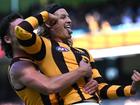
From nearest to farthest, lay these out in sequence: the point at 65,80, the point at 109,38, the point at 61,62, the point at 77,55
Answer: the point at 65,80
the point at 61,62
the point at 77,55
the point at 109,38

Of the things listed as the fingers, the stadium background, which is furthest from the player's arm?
the stadium background

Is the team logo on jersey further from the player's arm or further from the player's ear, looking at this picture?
the player's ear

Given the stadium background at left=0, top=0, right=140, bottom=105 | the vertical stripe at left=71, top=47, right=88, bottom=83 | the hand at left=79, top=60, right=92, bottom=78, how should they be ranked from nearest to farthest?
the hand at left=79, top=60, right=92, bottom=78 → the vertical stripe at left=71, top=47, right=88, bottom=83 → the stadium background at left=0, top=0, right=140, bottom=105

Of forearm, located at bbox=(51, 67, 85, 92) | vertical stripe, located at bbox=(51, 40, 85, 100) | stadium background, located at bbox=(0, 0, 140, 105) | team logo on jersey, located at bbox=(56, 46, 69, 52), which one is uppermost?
team logo on jersey, located at bbox=(56, 46, 69, 52)

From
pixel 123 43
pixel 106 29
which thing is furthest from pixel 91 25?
A: pixel 123 43

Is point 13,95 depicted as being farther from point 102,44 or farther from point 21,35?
point 21,35

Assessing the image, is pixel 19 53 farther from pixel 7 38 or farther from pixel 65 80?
pixel 65 80

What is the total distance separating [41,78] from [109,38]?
7565 millimetres

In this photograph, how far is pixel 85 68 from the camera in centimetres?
329

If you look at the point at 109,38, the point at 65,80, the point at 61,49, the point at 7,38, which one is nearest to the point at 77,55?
the point at 61,49

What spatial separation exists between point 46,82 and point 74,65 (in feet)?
0.77

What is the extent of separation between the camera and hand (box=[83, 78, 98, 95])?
3332 millimetres

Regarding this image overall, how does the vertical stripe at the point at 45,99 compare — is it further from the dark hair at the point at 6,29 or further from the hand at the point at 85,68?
the dark hair at the point at 6,29

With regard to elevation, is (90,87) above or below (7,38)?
below
